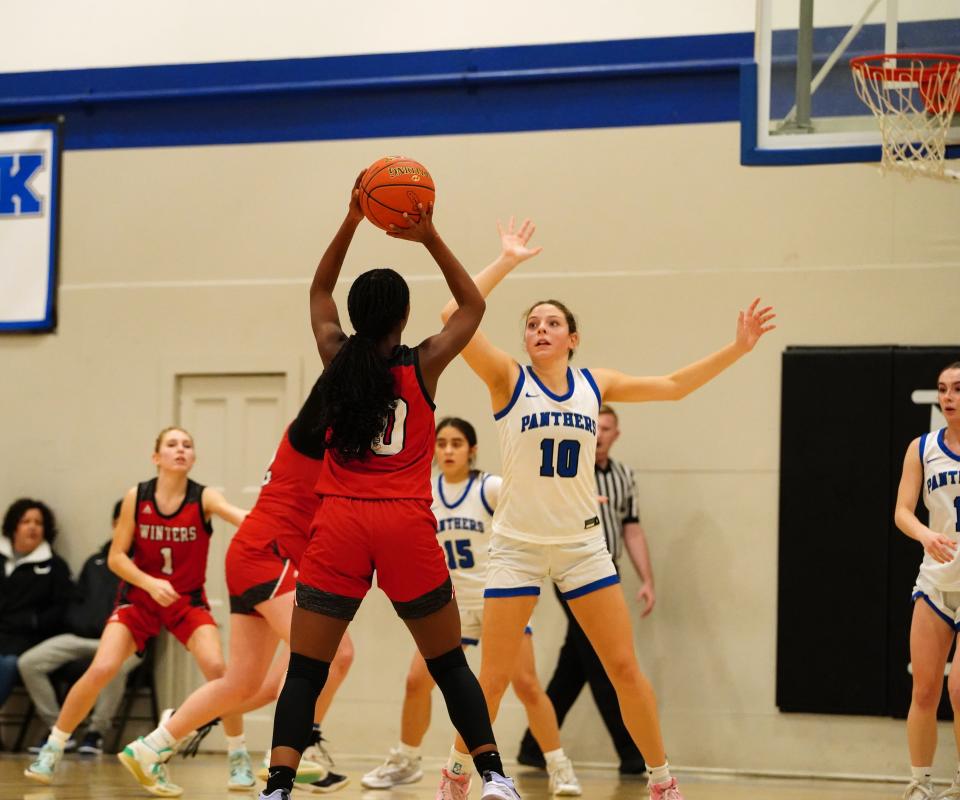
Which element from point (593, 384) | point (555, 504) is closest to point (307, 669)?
point (555, 504)

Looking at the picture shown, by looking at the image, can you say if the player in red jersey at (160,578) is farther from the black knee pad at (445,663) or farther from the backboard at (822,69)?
the backboard at (822,69)

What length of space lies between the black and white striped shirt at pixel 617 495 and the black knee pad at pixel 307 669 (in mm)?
3929

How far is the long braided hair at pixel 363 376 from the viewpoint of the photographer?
4266 mm

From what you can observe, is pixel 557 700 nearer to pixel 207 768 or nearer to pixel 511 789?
pixel 207 768

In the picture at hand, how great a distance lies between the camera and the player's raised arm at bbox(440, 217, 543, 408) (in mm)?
5113

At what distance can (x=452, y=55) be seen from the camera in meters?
9.07

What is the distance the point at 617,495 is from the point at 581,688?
1.21 m

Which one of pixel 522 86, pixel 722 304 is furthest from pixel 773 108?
pixel 522 86

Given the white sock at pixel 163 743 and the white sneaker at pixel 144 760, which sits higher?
the white sock at pixel 163 743

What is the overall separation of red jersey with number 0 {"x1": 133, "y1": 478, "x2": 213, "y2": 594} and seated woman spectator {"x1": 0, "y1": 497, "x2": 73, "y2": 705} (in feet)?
6.28

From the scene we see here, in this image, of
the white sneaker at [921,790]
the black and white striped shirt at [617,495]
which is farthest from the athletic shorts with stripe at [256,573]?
the white sneaker at [921,790]

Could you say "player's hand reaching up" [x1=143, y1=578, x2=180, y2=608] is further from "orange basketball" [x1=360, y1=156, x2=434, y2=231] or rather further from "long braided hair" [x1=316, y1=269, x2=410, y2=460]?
"orange basketball" [x1=360, y1=156, x2=434, y2=231]

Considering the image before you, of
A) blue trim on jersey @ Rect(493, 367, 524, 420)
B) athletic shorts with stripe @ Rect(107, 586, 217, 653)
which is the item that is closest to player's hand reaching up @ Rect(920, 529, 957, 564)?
blue trim on jersey @ Rect(493, 367, 524, 420)

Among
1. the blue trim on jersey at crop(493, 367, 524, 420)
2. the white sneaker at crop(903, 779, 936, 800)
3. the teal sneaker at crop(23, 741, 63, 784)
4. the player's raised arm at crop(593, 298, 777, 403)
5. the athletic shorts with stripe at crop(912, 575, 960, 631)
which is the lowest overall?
the teal sneaker at crop(23, 741, 63, 784)
